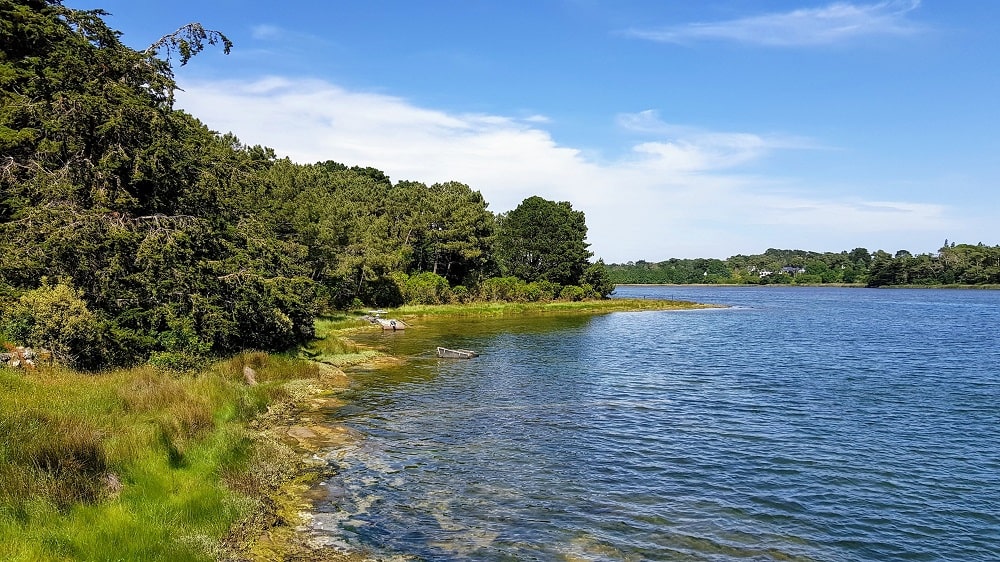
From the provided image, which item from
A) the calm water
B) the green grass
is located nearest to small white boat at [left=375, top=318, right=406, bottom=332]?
the green grass

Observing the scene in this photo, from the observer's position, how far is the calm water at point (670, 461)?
593 inches

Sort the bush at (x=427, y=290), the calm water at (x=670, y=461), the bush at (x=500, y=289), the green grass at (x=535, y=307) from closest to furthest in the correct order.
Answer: the calm water at (x=670, y=461) < the green grass at (x=535, y=307) < the bush at (x=427, y=290) < the bush at (x=500, y=289)

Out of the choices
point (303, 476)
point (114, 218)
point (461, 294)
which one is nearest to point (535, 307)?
point (461, 294)

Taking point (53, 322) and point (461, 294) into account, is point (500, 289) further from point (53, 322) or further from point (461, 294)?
point (53, 322)

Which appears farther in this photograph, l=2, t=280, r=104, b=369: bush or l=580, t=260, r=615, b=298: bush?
l=580, t=260, r=615, b=298: bush

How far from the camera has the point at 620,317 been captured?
96188mm

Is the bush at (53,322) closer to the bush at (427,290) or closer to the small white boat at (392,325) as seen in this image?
the small white boat at (392,325)

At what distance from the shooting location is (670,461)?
2158 centimetres

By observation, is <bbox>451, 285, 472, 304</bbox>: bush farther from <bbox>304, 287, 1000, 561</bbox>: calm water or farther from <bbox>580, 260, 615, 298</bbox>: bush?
<bbox>304, 287, 1000, 561</bbox>: calm water

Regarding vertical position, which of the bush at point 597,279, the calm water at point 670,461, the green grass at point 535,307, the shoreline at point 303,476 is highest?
the bush at point 597,279

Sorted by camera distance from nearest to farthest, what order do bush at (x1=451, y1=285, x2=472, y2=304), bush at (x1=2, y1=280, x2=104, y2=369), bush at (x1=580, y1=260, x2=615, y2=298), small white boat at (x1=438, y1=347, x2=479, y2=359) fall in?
1. bush at (x1=2, y1=280, x2=104, y2=369)
2. small white boat at (x1=438, y1=347, x2=479, y2=359)
3. bush at (x1=451, y1=285, x2=472, y2=304)
4. bush at (x1=580, y1=260, x2=615, y2=298)

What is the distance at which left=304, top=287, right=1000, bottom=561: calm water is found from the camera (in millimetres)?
15055

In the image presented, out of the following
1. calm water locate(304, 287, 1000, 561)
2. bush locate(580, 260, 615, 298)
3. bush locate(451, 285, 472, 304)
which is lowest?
calm water locate(304, 287, 1000, 561)

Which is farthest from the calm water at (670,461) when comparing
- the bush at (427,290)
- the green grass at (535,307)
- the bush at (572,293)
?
the bush at (572,293)
